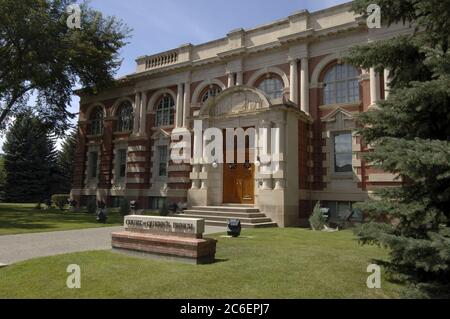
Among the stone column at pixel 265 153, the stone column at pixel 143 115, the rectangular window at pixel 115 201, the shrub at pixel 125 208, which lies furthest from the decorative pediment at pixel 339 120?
the rectangular window at pixel 115 201

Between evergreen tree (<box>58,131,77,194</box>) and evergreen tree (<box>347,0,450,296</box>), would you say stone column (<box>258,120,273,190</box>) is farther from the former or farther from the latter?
evergreen tree (<box>58,131,77,194</box>)

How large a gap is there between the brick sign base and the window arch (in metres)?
21.7

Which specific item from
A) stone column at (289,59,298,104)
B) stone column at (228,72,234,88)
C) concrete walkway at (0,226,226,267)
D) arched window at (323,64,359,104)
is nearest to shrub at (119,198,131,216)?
concrete walkway at (0,226,226,267)

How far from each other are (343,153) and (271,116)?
4256 millimetres

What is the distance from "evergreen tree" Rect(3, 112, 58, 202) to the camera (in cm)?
4156

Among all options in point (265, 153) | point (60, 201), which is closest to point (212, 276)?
point (265, 153)

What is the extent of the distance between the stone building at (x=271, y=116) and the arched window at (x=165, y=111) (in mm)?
72

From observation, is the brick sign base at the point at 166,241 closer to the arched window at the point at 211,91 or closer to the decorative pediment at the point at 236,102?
the decorative pediment at the point at 236,102

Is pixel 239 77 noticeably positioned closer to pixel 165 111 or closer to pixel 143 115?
pixel 165 111

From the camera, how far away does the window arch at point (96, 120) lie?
29.7m
